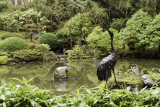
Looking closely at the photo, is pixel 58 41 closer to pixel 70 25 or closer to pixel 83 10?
pixel 70 25

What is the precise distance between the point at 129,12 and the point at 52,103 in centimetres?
2070

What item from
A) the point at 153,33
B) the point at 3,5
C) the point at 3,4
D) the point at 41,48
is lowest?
the point at 41,48

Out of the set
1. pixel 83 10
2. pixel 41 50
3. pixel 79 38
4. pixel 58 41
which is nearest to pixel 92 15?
pixel 83 10

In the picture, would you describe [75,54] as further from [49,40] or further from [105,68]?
[105,68]

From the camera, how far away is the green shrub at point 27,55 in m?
13.6

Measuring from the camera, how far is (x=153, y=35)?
12484 millimetres

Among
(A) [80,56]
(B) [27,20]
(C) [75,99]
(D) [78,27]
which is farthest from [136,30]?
(C) [75,99]

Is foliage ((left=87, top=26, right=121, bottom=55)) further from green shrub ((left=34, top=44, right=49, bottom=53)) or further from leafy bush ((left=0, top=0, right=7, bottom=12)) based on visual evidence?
leafy bush ((left=0, top=0, right=7, bottom=12))

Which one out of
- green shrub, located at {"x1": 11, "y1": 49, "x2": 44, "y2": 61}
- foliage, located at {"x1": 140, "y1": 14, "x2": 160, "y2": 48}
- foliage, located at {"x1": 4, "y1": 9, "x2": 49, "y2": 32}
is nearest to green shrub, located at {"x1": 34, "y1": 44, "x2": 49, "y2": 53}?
green shrub, located at {"x1": 11, "y1": 49, "x2": 44, "y2": 61}

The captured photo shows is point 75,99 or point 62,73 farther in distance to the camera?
point 62,73

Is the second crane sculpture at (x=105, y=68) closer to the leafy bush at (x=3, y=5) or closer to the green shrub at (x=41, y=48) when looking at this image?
the green shrub at (x=41, y=48)

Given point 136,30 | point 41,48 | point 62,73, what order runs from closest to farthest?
point 62,73 → point 136,30 → point 41,48

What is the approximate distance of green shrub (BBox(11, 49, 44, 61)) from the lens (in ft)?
44.5

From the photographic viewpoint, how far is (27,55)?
44.9ft
